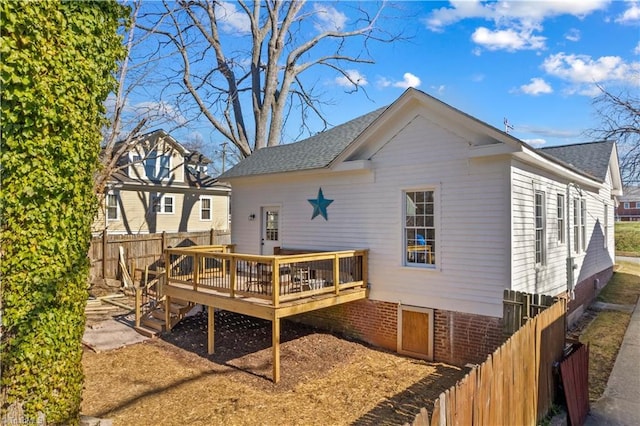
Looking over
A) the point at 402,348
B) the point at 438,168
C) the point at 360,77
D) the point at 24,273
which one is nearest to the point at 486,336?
the point at 402,348

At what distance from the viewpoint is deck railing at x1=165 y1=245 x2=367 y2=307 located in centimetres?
828

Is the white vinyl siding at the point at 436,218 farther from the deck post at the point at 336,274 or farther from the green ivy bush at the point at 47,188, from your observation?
the green ivy bush at the point at 47,188

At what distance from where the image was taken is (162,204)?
72.9 feet

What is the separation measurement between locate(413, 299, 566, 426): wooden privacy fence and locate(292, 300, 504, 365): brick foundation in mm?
1853

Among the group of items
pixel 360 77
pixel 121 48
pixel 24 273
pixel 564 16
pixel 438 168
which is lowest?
pixel 24 273

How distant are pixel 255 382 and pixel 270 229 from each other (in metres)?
5.76

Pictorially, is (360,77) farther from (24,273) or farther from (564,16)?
(24,273)

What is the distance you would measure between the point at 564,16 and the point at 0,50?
13.2m

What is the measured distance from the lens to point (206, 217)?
79.9 feet

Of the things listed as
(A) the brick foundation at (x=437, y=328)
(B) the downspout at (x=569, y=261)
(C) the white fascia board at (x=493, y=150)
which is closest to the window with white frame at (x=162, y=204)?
(A) the brick foundation at (x=437, y=328)

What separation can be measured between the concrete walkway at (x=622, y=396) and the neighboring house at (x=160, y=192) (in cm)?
1949

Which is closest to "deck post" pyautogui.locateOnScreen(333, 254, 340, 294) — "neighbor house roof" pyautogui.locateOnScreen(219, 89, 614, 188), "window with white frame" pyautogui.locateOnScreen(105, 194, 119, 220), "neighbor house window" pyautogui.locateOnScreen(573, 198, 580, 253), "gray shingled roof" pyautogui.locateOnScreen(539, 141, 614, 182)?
"neighbor house roof" pyautogui.locateOnScreen(219, 89, 614, 188)

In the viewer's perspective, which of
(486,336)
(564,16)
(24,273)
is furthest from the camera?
(564,16)

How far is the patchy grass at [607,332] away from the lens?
749cm
